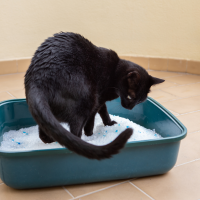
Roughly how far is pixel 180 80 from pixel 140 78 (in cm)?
135

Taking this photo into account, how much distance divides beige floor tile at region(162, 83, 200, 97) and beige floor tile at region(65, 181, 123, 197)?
1.20m

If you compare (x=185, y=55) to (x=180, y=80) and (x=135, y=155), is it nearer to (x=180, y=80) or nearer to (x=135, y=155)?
(x=180, y=80)

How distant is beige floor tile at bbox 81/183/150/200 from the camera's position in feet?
2.85

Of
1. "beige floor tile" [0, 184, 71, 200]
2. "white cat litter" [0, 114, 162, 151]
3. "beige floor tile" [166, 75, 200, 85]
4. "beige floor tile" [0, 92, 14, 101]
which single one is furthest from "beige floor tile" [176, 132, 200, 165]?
"beige floor tile" [0, 92, 14, 101]

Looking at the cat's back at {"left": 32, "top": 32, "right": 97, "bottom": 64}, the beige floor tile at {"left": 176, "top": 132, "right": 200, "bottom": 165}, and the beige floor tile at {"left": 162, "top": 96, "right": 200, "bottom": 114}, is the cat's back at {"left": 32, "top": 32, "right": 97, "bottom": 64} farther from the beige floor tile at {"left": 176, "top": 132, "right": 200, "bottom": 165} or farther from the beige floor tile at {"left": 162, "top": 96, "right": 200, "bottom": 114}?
the beige floor tile at {"left": 162, "top": 96, "right": 200, "bottom": 114}

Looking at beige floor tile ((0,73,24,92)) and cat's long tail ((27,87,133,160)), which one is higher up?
cat's long tail ((27,87,133,160))

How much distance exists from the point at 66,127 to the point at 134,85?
43 centimetres

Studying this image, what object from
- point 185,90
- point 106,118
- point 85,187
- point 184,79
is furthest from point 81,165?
point 184,79

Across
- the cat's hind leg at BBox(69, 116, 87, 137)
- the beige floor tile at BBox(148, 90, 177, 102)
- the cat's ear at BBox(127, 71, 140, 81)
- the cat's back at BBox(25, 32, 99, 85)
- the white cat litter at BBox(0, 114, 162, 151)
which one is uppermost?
the cat's back at BBox(25, 32, 99, 85)

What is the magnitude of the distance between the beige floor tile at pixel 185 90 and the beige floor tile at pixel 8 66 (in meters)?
1.40

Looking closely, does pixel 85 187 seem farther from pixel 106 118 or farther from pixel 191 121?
pixel 191 121

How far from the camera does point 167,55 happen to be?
2547mm

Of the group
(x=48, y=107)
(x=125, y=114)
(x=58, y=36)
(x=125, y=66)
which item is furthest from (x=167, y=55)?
(x=48, y=107)

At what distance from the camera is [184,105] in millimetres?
1735
